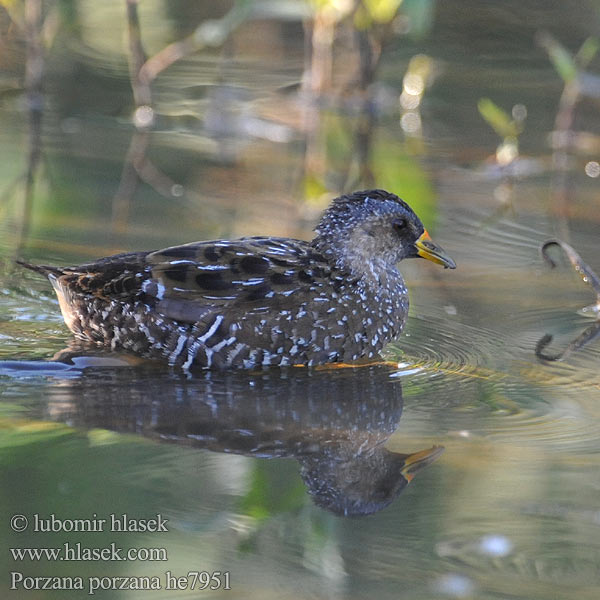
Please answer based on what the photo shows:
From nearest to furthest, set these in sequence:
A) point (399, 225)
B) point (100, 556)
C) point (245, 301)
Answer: point (100, 556)
point (245, 301)
point (399, 225)

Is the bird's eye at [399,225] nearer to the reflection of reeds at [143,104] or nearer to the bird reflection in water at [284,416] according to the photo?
the bird reflection in water at [284,416]

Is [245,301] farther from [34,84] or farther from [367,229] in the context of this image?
[34,84]

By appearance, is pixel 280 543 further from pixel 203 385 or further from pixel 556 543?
pixel 203 385

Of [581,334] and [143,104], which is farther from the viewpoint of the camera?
[143,104]

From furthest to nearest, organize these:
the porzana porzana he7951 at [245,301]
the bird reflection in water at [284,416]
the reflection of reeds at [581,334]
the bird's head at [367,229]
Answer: the bird's head at [367,229], the reflection of reeds at [581,334], the porzana porzana he7951 at [245,301], the bird reflection in water at [284,416]

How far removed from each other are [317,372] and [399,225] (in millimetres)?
1065

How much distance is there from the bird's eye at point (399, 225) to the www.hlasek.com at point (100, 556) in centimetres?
291

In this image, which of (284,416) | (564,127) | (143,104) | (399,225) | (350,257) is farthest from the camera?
(143,104)

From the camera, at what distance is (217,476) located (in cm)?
527

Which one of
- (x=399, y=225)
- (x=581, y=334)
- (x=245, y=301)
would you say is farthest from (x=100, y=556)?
(x=581, y=334)

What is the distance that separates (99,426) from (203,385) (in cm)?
80

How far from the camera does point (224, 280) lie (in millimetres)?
6742

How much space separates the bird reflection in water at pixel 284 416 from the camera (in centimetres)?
539

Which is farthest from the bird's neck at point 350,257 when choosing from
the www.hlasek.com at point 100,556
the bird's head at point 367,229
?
the www.hlasek.com at point 100,556
